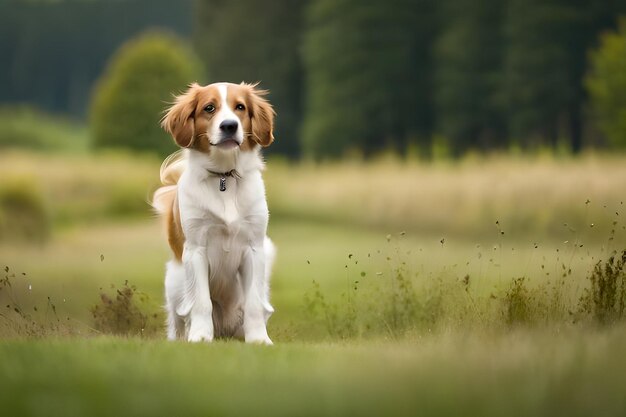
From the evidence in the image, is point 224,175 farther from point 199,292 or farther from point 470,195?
point 470,195

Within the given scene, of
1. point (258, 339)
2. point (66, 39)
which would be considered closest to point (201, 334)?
point (258, 339)

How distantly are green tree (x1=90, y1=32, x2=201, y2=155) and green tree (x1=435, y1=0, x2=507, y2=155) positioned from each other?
824cm

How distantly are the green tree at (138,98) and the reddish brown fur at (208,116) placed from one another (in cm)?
2010

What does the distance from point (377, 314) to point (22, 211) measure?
9.93 meters

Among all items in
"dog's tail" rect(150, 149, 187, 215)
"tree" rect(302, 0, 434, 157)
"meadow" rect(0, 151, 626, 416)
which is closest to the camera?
"meadow" rect(0, 151, 626, 416)

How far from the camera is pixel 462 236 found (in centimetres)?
1575

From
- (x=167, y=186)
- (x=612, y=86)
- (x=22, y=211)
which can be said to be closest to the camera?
(x=167, y=186)

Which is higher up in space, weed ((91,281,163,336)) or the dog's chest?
the dog's chest

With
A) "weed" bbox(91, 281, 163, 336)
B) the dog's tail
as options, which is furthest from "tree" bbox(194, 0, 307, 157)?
the dog's tail

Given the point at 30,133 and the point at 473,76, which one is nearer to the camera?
the point at 473,76

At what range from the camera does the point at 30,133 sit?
1453 inches

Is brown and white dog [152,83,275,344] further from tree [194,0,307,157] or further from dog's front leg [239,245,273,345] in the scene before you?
tree [194,0,307,157]

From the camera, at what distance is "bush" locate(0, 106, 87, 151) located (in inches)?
1417

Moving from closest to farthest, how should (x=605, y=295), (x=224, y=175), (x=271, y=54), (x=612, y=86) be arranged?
(x=224, y=175) → (x=605, y=295) → (x=612, y=86) → (x=271, y=54)
